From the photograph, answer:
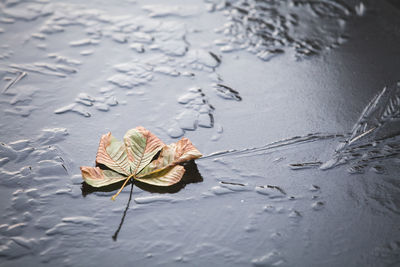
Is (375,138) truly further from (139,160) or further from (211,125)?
(139,160)

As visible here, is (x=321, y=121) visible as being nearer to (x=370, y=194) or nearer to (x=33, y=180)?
(x=370, y=194)

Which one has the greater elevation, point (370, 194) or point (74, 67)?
point (74, 67)

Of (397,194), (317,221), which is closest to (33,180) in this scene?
(317,221)

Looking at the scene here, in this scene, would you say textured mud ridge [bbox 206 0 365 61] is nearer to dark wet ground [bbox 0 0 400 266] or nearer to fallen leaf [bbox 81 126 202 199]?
dark wet ground [bbox 0 0 400 266]

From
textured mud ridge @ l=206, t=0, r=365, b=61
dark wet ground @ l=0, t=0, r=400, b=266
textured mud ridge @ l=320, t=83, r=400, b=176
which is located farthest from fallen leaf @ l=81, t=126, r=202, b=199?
textured mud ridge @ l=206, t=0, r=365, b=61

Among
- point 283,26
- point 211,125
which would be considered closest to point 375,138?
point 211,125

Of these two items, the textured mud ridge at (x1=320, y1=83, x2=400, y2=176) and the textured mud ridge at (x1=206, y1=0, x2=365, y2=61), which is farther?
the textured mud ridge at (x1=206, y1=0, x2=365, y2=61)

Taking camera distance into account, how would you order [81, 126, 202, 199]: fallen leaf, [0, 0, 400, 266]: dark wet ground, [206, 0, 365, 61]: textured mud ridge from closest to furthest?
1. [0, 0, 400, 266]: dark wet ground
2. [81, 126, 202, 199]: fallen leaf
3. [206, 0, 365, 61]: textured mud ridge
